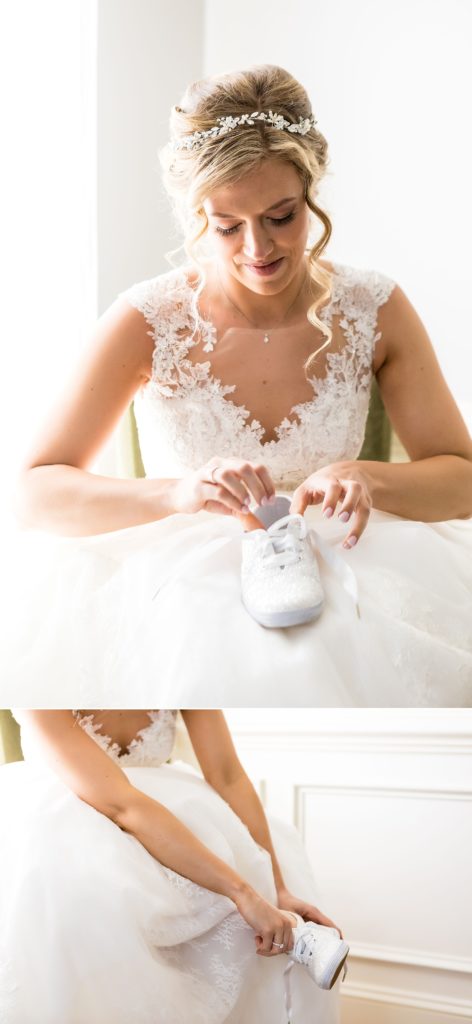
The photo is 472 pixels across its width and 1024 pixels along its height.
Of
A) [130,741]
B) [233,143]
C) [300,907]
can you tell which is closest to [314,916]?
[300,907]

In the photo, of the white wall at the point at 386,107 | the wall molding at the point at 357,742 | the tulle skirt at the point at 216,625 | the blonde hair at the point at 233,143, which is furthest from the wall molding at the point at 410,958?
the blonde hair at the point at 233,143

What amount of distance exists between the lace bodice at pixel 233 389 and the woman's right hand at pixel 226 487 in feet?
0.18

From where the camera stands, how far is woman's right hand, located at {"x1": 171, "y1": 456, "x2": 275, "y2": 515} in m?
0.95

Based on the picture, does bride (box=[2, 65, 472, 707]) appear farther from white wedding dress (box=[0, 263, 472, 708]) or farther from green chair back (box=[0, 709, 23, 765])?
green chair back (box=[0, 709, 23, 765])

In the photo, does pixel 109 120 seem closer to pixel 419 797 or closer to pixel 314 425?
pixel 314 425

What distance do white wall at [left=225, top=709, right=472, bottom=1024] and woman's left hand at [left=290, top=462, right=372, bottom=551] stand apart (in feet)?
3.53

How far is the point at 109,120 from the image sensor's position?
1.00 meters

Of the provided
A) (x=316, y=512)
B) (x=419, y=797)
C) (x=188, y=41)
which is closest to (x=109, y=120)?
(x=188, y=41)

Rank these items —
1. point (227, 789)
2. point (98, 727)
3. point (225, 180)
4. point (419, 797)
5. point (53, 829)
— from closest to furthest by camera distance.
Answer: point (225, 180) < point (53, 829) < point (98, 727) < point (227, 789) < point (419, 797)

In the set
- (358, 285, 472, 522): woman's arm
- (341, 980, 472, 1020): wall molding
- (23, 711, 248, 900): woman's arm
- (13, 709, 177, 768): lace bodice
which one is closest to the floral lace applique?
(13, 709, 177, 768): lace bodice

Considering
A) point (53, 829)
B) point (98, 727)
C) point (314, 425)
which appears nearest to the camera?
point (314, 425)

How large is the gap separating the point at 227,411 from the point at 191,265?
0.15 meters

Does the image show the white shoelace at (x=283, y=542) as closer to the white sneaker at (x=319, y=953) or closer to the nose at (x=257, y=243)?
the nose at (x=257, y=243)

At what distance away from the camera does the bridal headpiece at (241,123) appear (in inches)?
37.1
